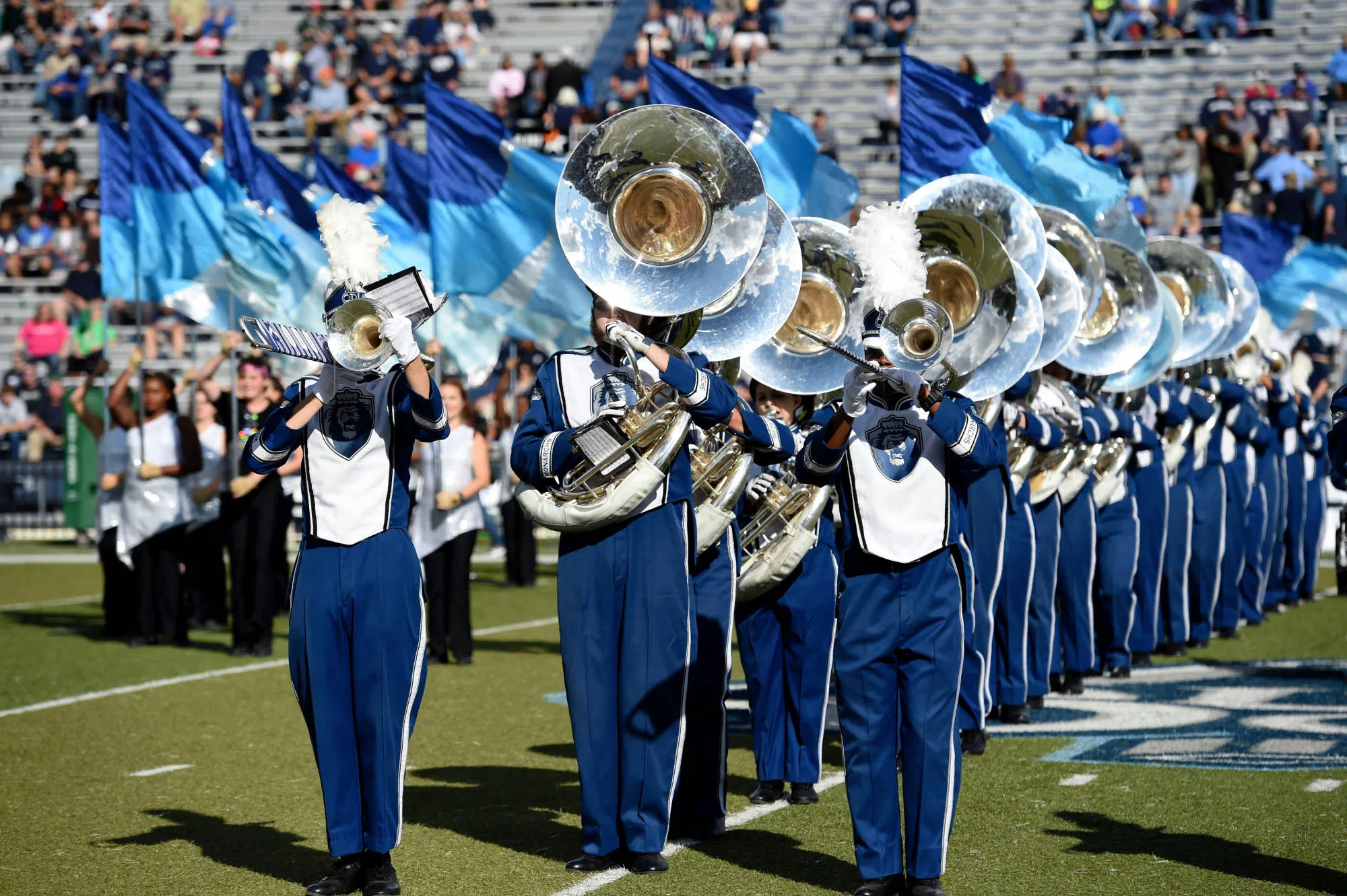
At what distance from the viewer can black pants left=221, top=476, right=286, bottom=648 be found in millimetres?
11891

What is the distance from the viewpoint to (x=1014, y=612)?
908 centimetres

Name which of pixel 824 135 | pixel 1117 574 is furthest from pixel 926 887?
pixel 824 135

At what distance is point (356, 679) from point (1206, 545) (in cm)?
785

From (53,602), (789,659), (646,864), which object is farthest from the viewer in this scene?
(53,602)

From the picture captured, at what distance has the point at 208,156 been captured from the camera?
14.5 metres

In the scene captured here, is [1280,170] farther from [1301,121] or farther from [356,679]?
[356,679]

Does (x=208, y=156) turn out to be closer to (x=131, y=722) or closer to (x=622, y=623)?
(x=131, y=722)

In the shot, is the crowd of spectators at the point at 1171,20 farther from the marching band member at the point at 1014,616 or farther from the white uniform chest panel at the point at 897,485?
the white uniform chest panel at the point at 897,485

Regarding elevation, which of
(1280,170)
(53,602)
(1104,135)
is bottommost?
(53,602)

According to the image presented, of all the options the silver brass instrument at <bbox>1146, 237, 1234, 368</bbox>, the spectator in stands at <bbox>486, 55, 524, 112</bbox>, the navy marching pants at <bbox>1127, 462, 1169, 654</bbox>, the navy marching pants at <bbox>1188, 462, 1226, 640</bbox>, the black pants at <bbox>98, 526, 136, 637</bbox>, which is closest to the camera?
the navy marching pants at <bbox>1127, 462, 1169, 654</bbox>

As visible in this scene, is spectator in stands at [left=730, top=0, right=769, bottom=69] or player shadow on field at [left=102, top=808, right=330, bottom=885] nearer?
player shadow on field at [left=102, top=808, right=330, bottom=885]

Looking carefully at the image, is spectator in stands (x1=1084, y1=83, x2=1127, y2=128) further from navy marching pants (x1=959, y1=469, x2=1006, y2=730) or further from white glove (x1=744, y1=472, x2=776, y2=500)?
white glove (x1=744, y1=472, x2=776, y2=500)

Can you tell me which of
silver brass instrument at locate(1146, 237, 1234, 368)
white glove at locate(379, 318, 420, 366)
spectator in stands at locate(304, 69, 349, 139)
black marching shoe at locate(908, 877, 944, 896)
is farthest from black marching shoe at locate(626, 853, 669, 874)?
spectator in stands at locate(304, 69, 349, 139)

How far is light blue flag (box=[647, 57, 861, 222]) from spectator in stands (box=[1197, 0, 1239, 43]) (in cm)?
1399
